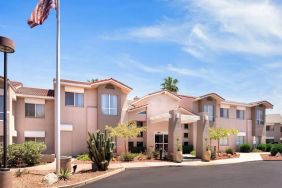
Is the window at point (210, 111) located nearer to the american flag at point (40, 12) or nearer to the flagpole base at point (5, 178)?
the american flag at point (40, 12)

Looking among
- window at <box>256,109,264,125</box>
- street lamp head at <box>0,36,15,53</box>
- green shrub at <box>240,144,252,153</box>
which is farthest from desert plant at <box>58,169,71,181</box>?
window at <box>256,109,264,125</box>

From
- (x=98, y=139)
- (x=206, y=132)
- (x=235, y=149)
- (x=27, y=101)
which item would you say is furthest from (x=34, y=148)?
(x=235, y=149)

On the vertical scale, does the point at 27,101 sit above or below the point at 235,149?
above

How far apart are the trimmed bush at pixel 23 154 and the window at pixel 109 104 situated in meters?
12.1

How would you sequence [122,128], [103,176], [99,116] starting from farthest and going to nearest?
Answer: 1. [99,116]
2. [122,128]
3. [103,176]

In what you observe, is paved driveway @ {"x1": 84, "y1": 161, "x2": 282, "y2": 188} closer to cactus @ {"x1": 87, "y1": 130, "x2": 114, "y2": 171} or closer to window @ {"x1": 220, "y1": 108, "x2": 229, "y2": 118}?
cactus @ {"x1": 87, "y1": 130, "x2": 114, "y2": 171}

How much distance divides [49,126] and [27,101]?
320 centimetres

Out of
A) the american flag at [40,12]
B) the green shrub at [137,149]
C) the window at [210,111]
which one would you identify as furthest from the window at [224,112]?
the american flag at [40,12]

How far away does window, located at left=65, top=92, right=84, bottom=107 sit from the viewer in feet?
112

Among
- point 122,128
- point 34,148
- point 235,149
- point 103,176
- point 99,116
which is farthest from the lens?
point 235,149

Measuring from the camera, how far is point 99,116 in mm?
35688

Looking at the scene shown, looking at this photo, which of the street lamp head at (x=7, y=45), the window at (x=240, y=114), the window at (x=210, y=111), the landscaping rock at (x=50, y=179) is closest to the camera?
the street lamp head at (x=7, y=45)

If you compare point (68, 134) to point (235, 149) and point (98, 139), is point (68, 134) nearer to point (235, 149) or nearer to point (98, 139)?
point (98, 139)

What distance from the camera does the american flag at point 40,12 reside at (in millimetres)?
18328
